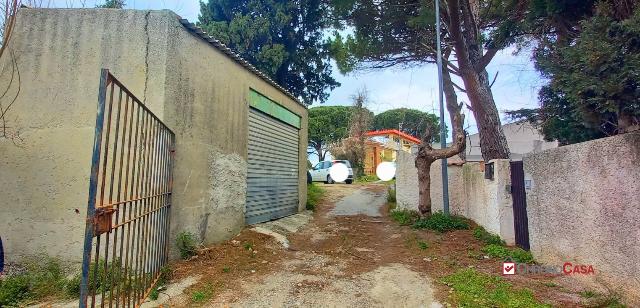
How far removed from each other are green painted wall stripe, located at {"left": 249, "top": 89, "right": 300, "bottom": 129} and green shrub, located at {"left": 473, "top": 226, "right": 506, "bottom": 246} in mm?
5437

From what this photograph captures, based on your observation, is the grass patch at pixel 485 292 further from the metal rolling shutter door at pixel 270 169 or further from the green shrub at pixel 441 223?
the metal rolling shutter door at pixel 270 169

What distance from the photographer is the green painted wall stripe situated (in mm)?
7828

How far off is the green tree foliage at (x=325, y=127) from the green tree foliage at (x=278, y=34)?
16.5 m

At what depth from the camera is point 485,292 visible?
418cm

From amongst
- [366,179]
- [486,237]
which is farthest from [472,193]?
[366,179]

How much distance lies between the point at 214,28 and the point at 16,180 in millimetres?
9804

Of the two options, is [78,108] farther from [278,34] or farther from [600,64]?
[278,34]

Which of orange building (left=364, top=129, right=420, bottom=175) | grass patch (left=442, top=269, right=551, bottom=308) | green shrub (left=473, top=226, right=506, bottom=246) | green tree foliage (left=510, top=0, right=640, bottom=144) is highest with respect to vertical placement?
orange building (left=364, top=129, right=420, bottom=175)

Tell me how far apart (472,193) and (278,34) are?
31.5ft

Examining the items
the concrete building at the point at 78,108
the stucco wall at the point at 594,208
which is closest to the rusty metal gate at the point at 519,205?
the stucco wall at the point at 594,208

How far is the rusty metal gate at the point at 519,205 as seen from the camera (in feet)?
18.7

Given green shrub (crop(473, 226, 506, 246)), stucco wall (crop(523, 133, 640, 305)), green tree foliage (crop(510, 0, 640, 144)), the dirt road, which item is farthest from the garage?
green tree foliage (crop(510, 0, 640, 144))

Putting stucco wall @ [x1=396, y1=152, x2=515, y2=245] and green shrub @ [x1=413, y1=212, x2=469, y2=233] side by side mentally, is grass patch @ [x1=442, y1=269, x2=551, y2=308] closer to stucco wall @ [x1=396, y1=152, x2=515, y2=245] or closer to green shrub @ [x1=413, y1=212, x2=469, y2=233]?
stucco wall @ [x1=396, y1=152, x2=515, y2=245]

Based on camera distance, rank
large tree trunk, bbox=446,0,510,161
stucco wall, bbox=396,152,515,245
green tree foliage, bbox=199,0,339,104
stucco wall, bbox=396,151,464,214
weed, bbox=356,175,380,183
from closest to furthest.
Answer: stucco wall, bbox=396,152,515,245
large tree trunk, bbox=446,0,510,161
stucco wall, bbox=396,151,464,214
green tree foliage, bbox=199,0,339,104
weed, bbox=356,175,380,183
